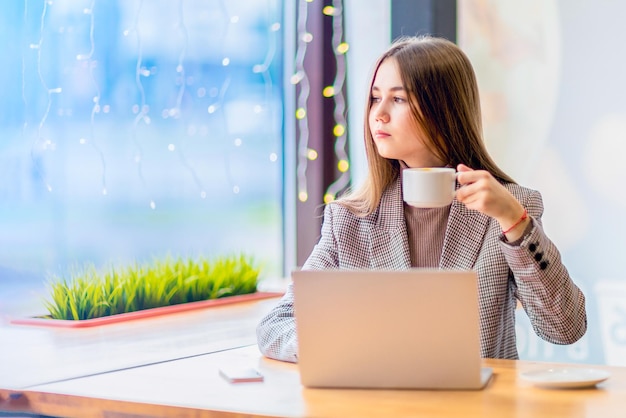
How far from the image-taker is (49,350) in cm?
221

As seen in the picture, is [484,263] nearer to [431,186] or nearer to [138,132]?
[431,186]

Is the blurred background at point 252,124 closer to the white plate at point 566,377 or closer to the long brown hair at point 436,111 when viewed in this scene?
the long brown hair at point 436,111

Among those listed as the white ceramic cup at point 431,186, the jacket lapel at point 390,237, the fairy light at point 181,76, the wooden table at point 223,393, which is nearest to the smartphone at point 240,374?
the wooden table at point 223,393

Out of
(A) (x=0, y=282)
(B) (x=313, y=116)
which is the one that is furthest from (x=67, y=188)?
(B) (x=313, y=116)

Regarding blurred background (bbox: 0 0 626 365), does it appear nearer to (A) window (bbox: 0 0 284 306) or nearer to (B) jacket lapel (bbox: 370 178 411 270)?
(A) window (bbox: 0 0 284 306)

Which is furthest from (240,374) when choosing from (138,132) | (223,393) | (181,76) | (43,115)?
(181,76)

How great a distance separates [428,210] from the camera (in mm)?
2100

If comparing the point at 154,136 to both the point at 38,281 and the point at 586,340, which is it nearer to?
the point at 38,281

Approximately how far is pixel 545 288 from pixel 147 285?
1.58m

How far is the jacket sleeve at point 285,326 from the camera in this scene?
1.75 m

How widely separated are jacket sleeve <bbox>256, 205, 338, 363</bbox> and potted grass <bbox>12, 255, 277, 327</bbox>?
94 cm

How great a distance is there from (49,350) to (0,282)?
21.5 inches

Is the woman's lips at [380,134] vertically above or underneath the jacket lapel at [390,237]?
above

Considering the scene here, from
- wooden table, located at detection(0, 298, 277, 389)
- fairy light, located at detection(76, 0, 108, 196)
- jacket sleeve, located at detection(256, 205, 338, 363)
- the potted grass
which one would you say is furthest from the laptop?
fairy light, located at detection(76, 0, 108, 196)
